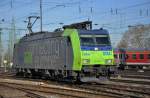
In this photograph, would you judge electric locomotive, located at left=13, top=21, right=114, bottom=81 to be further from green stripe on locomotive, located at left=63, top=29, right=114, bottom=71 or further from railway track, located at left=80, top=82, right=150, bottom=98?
railway track, located at left=80, top=82, right=150, bottom=98

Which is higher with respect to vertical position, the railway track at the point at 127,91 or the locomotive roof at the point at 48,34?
the locomotive roof at the point at 48,34

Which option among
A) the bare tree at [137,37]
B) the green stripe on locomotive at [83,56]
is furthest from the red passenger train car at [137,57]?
the green stripe on locomotive at [83,56]

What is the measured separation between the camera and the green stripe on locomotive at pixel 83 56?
21812mm

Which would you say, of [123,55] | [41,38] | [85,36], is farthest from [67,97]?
[123,55]

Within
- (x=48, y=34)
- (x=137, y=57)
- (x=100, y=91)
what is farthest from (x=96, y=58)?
(x=137, y=57)

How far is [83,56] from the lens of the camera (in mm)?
21875

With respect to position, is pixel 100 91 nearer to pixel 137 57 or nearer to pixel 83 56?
pixel 83 56

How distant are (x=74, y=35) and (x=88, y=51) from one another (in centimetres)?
126

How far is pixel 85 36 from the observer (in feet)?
74.9

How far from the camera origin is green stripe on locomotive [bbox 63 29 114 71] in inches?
859

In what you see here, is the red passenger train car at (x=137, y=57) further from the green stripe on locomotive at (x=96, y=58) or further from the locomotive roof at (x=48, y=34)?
the green stripe on locomotive at (x=96, y=58)

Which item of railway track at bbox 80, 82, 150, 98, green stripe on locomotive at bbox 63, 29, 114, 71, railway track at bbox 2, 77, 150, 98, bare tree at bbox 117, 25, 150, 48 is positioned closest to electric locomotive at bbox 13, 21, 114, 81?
green stripe on locomotive at bbox 63, 29, 114, 71

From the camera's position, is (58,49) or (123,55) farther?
(123,55)

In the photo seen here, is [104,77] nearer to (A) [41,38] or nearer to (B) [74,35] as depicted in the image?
(B) [74,35]
